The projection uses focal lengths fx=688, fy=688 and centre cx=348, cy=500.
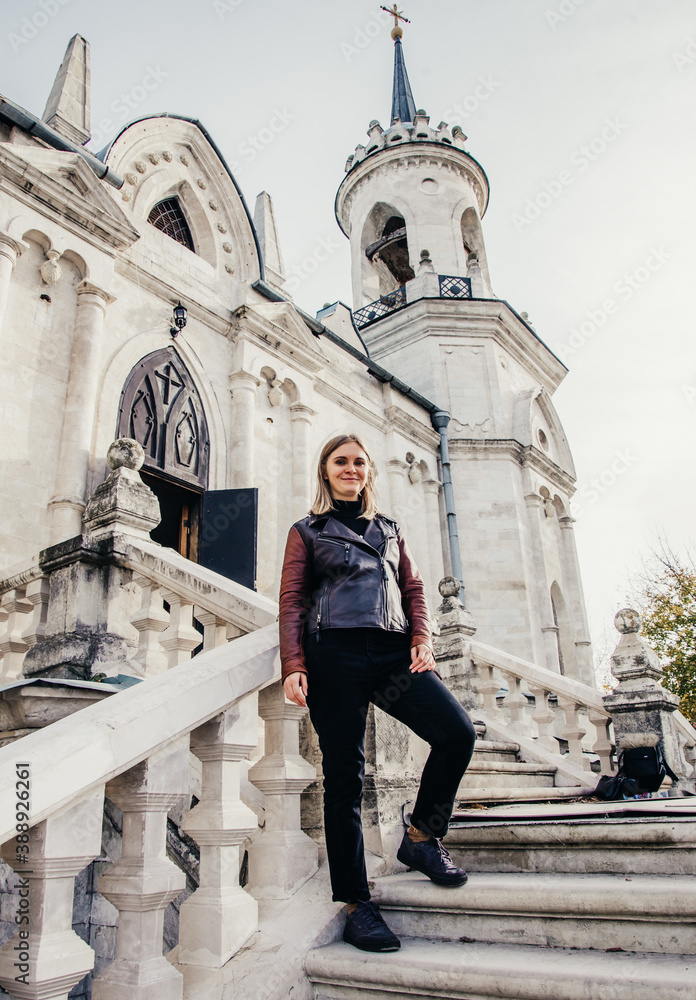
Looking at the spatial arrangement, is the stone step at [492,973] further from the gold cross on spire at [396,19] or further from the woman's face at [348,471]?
the gold cross on spire at [396,19]

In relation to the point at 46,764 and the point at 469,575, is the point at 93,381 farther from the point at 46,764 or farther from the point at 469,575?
the point at 469,575

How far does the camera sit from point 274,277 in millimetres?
12734

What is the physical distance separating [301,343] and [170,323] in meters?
2.62

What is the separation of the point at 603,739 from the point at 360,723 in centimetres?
554

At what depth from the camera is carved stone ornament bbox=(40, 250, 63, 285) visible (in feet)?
27.8

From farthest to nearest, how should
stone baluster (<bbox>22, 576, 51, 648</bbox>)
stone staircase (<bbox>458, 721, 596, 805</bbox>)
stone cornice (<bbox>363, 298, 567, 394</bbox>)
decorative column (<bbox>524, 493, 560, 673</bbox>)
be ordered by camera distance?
stone cornice (<bbox>363, 298, 567, 394</bbox>) < decorative column (<bbox>524, 493, 560, 673</bbox>) < stone baluster (<bbox>22, 576, 51, 648</bbox>) < stone staircase (<bbox>458, 721, 596, 805</bbox>)

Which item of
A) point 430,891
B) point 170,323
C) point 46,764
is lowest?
point 430,891

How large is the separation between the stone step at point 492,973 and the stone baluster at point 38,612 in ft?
11.6

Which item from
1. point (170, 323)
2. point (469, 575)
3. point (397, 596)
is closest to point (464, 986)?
point (397, 596)

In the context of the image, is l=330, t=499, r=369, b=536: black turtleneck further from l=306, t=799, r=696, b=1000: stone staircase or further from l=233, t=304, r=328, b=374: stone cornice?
l=233, t=304, r=328, b=374: stone cornice

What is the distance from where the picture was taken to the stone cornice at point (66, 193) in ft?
27.0

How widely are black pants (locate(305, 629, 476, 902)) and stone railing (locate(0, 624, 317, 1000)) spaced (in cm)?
31

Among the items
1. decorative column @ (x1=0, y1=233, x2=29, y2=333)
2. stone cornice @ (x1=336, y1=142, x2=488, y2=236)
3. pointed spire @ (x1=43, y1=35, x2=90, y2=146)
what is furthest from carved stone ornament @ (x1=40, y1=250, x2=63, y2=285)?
stone cornice @ (x1=336, y1=142, x2=488, y2=236)

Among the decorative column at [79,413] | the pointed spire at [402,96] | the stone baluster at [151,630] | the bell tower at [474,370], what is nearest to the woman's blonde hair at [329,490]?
the stone baluster at [151,630]
